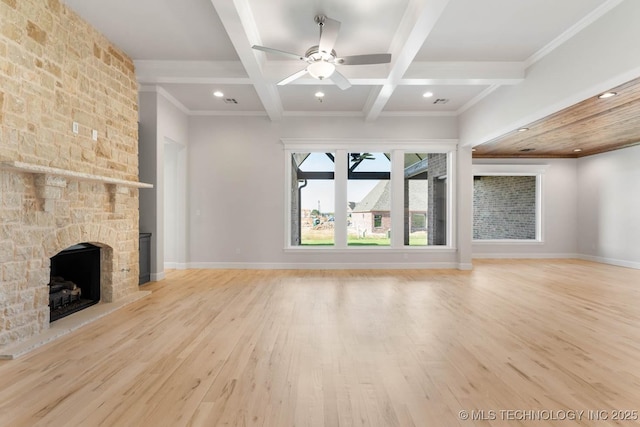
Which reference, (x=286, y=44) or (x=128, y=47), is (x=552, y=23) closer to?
(x=286, y=44)

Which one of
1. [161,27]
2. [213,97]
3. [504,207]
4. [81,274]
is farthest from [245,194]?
[504,207]

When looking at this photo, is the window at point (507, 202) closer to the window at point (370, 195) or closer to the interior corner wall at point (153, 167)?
the window at point (370, 195)

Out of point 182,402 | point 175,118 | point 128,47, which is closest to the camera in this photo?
point 182,402

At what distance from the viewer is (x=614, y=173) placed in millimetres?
7219

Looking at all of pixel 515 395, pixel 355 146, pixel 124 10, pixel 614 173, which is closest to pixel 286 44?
pixel 124 10

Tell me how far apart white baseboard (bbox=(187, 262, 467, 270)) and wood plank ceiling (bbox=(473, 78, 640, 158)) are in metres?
2.79

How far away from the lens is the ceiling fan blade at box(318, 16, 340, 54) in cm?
292

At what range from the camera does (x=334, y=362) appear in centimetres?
241

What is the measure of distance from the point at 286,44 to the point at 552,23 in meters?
3.04

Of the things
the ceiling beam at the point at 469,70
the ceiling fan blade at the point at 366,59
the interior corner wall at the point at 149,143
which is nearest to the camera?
the ceiling fan blade at the point at 366,59

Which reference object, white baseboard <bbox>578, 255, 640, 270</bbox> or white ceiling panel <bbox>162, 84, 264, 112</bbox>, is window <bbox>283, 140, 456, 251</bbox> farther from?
white baseboard <bbox>578, 255, 640, 270</bbox>

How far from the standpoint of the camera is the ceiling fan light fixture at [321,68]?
11.2ft

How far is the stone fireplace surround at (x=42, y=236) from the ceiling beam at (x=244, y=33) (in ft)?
6.94

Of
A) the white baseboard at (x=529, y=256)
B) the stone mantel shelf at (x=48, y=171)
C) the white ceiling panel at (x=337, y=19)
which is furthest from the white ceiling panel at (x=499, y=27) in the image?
the white baseboard at (x=529, y=256)
